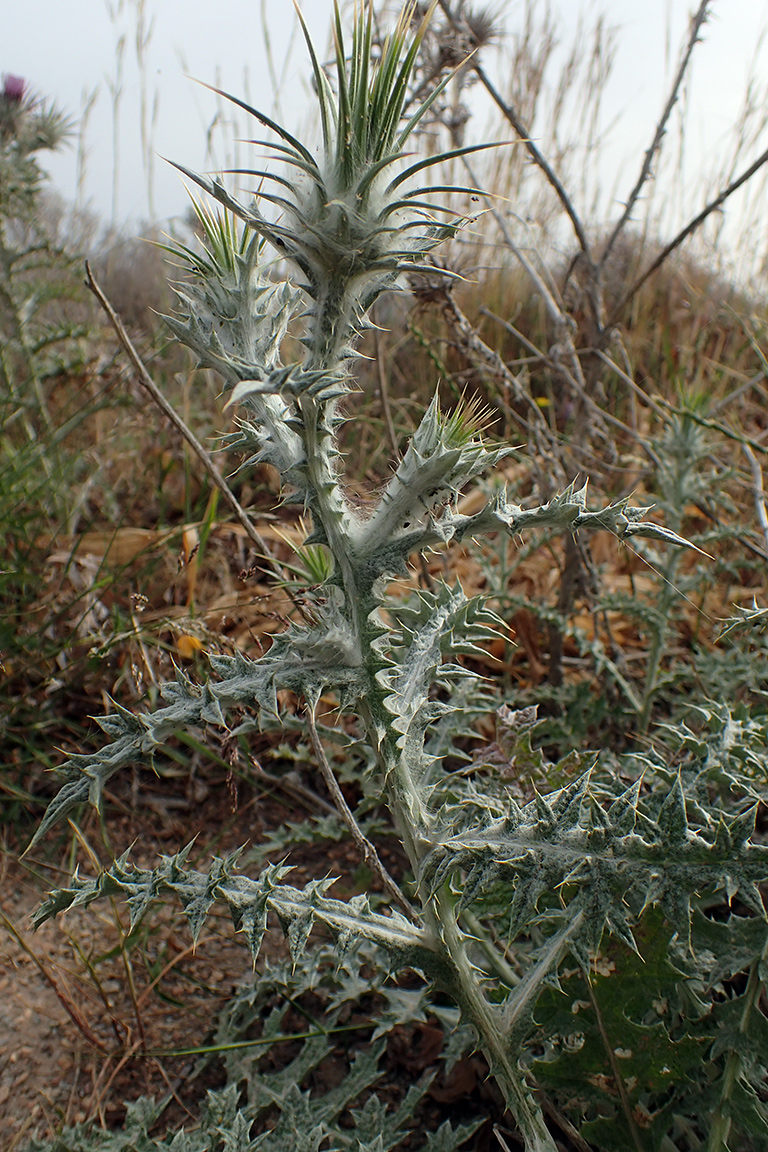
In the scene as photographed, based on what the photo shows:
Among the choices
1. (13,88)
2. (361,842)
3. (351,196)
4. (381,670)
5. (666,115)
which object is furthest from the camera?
(13,88)

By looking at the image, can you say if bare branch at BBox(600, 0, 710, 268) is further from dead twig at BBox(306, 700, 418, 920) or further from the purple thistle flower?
the purple thistle flower

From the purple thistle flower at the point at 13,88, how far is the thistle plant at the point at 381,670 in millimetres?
3500

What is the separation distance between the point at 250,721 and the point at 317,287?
1.96ft

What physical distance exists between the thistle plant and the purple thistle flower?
11.5ft

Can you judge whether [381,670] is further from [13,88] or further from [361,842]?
[13,88]

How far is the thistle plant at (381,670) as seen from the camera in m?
0.92

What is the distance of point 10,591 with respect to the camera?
2490mm

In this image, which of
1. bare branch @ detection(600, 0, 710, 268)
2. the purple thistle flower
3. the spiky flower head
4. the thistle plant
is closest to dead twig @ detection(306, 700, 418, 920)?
the thistle plant

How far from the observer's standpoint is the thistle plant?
36.4 inches

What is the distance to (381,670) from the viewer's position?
3.65 feet

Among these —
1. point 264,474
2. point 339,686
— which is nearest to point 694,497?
point 339,686

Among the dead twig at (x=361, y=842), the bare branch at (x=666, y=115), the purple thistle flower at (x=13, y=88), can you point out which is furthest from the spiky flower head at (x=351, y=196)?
the purple thistle flower at (x=13, y=88)

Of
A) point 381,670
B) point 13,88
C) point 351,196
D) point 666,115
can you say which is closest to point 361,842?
point 381,670

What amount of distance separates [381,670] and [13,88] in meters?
4.03
